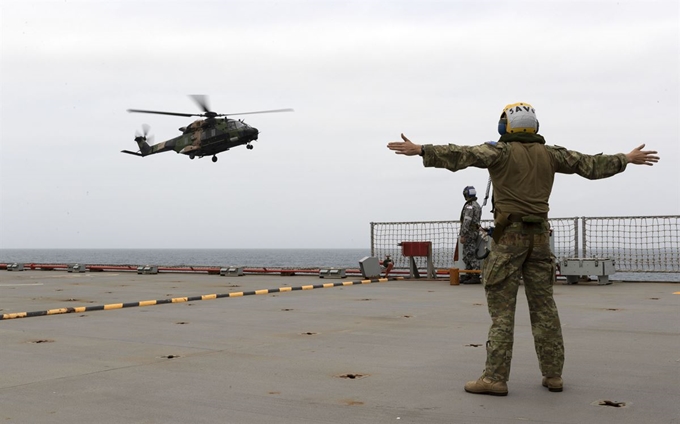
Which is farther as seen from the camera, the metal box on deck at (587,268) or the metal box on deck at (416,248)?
the metal box on deck at (416,248)

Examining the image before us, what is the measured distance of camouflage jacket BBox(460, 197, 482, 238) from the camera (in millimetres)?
13664

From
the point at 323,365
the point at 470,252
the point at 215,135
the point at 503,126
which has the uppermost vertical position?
the point at 215,135

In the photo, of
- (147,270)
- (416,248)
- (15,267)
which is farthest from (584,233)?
(15,267)

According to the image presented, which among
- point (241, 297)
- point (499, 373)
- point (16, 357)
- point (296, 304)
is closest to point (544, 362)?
point (499, 373)

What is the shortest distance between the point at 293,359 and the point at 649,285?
382 inches

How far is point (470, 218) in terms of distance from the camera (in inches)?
540

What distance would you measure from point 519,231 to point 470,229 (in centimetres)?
920

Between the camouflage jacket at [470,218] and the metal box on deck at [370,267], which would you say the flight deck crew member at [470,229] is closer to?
the camouflage jacket at [470,218]

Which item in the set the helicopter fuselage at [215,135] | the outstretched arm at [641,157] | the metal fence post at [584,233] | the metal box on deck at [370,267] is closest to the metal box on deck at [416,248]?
the metal box on deck at [370,267]

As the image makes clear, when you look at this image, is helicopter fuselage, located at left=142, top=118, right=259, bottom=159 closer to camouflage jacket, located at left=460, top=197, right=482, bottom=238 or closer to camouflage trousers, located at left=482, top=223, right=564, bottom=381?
camouflage jacket, located at left=460, top=197, right=482, bottom=238

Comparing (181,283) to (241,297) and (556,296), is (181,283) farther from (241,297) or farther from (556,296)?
(556,296)

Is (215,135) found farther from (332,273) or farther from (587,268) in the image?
(587,268)

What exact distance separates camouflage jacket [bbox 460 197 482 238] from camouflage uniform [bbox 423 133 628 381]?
8801 millimetres

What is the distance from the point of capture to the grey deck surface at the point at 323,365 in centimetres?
399
